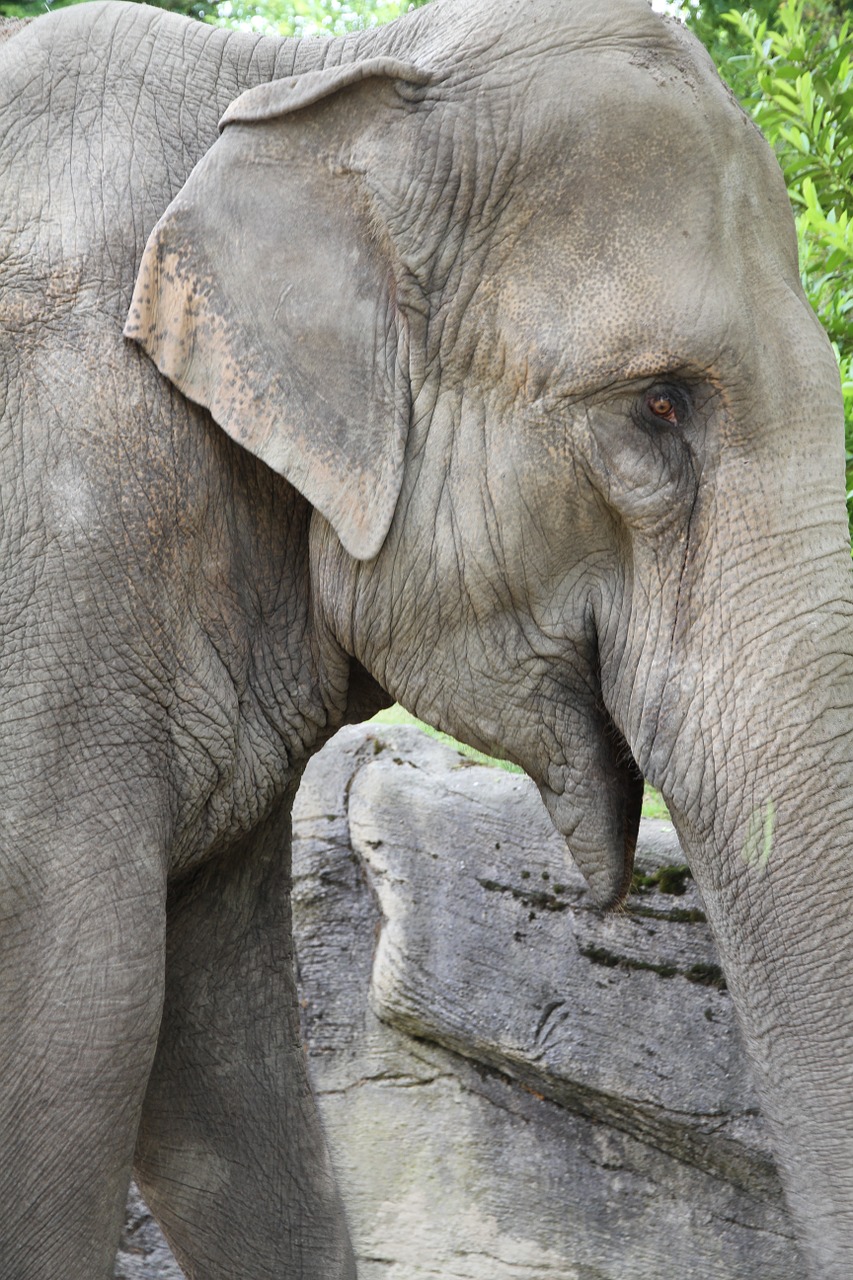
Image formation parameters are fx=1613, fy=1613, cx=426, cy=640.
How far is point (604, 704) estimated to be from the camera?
2311 millimetres

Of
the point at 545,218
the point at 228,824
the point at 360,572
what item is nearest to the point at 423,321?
the point at 545,218

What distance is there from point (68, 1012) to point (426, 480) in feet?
2.83

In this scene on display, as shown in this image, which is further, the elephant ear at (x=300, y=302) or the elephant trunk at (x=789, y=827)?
the elephant ear at (x=300, y=302)

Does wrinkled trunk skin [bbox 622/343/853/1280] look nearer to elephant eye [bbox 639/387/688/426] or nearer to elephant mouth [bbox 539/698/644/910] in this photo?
elephant eye [bbox 639/387/688/426]

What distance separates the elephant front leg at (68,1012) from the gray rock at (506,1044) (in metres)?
1.50

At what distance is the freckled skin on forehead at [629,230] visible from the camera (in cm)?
209

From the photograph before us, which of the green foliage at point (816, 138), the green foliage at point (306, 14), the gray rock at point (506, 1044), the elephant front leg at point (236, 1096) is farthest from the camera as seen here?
the green foliage at point (306, 14)

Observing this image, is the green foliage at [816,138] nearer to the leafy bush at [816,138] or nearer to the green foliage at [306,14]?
the leafy bush at [816,138]

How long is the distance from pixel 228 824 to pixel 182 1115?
28.6 inches

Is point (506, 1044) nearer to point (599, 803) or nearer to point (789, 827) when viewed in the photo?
point (599, 803)

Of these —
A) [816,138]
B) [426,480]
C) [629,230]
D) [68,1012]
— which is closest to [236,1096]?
[68,1012]

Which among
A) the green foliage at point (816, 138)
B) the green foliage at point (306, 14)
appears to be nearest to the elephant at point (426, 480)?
the green foliage at point (816, 138)

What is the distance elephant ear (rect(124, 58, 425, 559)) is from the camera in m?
2.18

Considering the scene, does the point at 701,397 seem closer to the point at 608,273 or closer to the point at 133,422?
the point at 608,273
